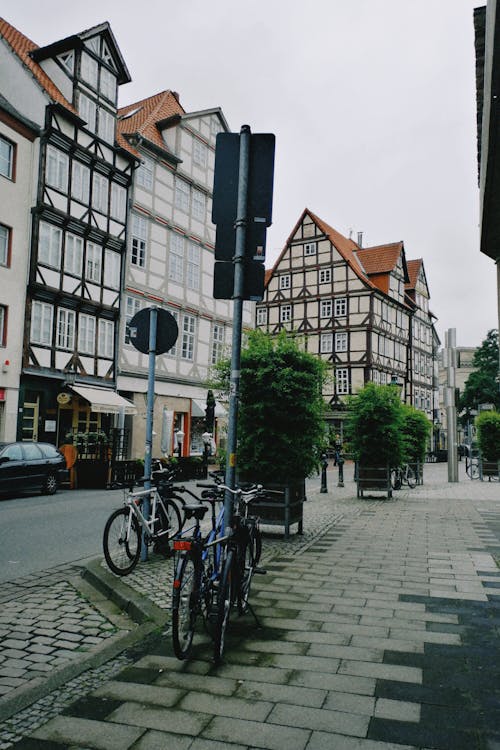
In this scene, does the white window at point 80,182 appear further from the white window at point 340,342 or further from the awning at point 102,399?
the white window at point 340,342

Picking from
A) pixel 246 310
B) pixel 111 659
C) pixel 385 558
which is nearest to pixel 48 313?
pixel 246 310

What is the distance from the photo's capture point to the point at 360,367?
48938 millimetres

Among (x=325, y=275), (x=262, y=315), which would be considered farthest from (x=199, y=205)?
(x=262, y=315)

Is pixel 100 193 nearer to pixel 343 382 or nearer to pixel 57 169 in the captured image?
pixel 57 169

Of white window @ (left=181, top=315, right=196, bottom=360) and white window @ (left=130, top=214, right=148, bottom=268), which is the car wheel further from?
white window @ (left=181, top=315, right=196, bottom=360)

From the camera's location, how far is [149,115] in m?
32.1

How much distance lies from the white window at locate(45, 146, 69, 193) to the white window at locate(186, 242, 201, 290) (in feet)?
30.0

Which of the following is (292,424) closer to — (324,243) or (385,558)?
(385,558)

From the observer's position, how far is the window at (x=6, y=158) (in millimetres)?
21953

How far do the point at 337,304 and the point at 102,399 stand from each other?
1131 inches

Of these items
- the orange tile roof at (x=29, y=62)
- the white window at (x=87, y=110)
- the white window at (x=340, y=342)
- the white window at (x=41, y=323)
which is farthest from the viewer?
the white window at (x=340, y=342)

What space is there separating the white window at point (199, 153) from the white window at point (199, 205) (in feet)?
5.15

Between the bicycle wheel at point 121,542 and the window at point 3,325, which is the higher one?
the window at point 3,325

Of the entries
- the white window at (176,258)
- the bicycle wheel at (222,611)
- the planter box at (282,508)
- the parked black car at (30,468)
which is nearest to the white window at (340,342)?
the white window at (176,258)
